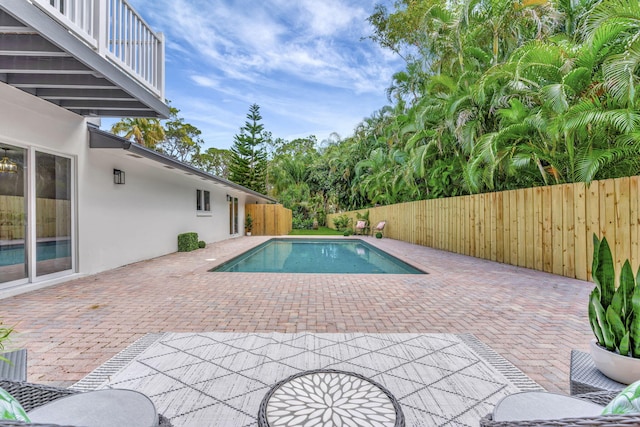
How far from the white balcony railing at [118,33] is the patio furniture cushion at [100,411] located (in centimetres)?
356

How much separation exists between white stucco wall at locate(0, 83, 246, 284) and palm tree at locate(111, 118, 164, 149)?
12.7 m

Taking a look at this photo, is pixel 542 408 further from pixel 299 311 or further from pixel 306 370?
pixel 299 311

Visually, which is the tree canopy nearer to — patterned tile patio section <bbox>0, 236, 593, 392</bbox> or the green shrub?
the green shrub

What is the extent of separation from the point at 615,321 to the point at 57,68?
568cm

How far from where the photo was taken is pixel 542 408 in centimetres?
126

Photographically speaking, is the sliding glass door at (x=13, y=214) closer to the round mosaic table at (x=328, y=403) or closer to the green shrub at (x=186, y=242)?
the green shrub at (x=186, y=242)

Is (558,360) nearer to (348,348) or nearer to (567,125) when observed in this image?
(348,348)

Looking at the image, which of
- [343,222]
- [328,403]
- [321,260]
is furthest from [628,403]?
[343,222]

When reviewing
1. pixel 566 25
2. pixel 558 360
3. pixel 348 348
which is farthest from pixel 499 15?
pixel 348 348

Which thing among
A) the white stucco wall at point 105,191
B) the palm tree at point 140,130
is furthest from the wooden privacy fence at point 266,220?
the palm tree at point 140,130

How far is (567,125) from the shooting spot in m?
5.18

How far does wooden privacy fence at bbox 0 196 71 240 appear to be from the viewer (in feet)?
15.1

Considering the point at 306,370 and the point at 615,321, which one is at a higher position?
the point at 615,321

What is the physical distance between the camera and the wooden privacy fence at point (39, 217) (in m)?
4.61
